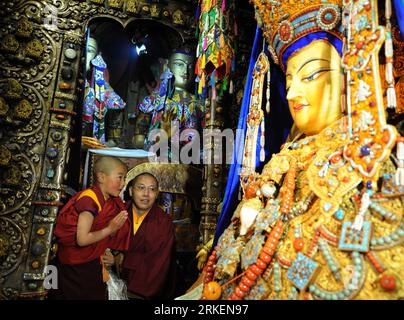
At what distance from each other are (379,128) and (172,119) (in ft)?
7.19

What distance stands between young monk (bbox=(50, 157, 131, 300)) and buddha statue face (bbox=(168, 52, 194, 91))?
1393 mm

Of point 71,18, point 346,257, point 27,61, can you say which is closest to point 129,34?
point 71,18

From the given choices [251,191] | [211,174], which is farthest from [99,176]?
[251,191]

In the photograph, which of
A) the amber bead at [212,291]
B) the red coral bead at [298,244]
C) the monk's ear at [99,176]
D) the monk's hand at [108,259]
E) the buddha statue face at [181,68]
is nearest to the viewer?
the red coral bead at [298,244]

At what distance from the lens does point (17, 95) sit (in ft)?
8.85

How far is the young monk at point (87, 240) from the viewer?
101 inches

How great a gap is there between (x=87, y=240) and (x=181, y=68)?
190 centimetres

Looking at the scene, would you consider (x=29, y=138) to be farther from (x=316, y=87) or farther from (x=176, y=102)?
(x=316, y=87)

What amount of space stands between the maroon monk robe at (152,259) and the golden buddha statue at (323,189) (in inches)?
34.7

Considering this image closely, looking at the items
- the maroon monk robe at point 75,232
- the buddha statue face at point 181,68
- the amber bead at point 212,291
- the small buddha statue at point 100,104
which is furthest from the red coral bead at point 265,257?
the buddha statue face at point 181,68

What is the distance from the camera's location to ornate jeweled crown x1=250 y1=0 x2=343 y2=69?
6.07 ft

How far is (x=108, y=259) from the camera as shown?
8.80 ft

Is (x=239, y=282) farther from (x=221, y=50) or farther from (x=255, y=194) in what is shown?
(x=221, y=50)

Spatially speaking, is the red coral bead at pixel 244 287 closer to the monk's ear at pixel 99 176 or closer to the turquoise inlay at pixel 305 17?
the turquoise inlay at pixel 305 17
